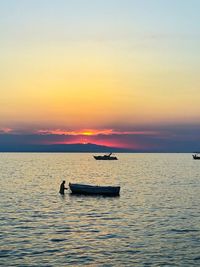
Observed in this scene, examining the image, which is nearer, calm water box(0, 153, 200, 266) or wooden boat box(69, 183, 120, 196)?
calm water box(0, 153, 200, 266)

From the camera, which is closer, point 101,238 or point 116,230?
point 101,238

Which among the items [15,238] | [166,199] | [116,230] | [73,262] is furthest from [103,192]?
[73,262]

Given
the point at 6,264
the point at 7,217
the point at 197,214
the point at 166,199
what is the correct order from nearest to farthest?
the point at 6,264, the point at 7,217, the point at 197,214, the point at 166,199

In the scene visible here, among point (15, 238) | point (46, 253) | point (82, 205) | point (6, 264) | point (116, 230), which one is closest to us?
point (6, 264)

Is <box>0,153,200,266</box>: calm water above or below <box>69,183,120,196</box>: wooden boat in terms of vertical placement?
below

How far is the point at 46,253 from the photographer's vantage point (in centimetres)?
3081

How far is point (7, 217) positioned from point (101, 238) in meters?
15.0

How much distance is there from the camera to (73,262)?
28.8 m

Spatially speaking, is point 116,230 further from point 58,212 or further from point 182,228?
point 58,212

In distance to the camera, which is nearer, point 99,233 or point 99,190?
point 99,233

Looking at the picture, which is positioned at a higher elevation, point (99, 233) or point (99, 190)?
point (99, 190)

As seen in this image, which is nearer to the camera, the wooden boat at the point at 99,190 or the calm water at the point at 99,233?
the calm water at the point at 99,233

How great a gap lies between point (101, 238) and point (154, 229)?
254 inches

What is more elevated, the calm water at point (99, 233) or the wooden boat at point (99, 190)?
the wooden boat at point (99, 190)
